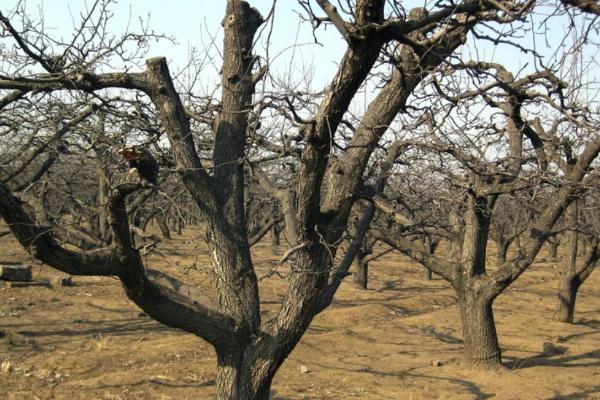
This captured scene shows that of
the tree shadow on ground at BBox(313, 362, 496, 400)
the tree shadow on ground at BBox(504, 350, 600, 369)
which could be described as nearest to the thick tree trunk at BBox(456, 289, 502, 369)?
the tree shadow on ground at BBox(313, 362, 496, 400)

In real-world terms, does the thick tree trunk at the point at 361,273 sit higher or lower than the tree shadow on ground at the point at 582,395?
higher

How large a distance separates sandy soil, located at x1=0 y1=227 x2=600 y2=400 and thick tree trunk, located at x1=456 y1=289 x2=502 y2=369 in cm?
21

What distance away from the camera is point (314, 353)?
30.2 feet

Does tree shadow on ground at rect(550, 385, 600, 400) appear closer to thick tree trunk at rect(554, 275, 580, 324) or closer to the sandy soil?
the sandy soil

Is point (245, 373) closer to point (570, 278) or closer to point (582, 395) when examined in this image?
point (582, 395)

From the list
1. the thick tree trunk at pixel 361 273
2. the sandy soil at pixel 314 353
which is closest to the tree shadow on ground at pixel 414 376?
the sandy soil at pixel 314 353

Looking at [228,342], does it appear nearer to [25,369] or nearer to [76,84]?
[76,84]

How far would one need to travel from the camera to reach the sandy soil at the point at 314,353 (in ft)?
23.1

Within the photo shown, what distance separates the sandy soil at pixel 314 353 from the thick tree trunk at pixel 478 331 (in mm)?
212

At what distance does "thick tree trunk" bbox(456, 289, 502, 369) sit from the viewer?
8.04 metres

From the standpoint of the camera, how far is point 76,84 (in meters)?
3.88

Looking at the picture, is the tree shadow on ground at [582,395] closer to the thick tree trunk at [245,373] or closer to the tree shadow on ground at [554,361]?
the tree shadow on ground at [554,361]

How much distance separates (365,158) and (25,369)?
5918mm

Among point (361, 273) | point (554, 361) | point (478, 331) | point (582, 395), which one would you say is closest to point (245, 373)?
point (478, 331)
